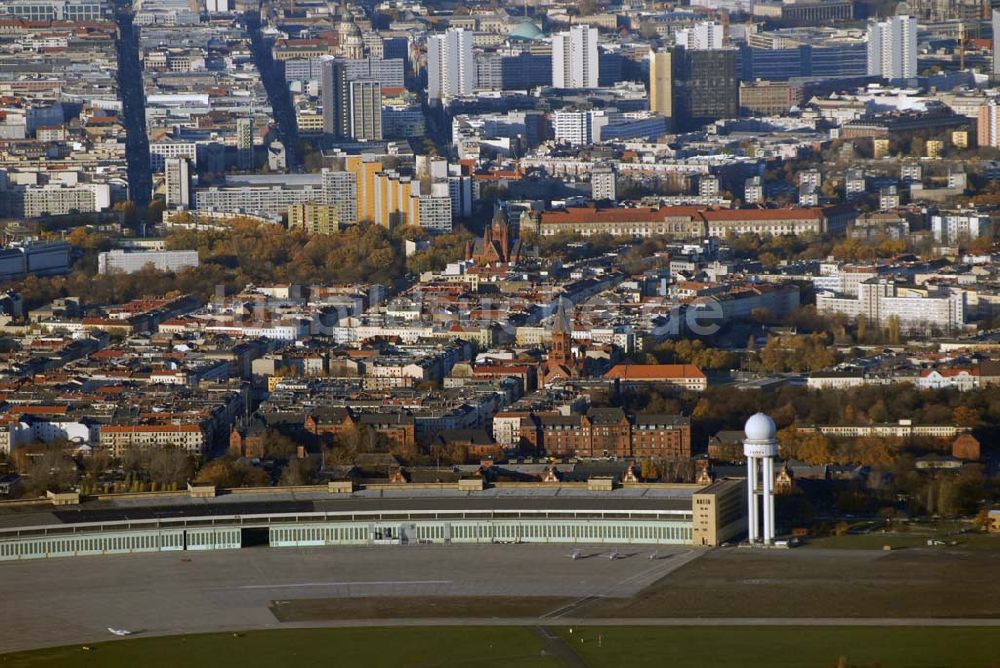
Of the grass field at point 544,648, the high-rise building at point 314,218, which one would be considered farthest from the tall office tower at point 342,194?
the grass field at point 544,648

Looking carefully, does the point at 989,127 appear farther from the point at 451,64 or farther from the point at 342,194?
the point at 451,64

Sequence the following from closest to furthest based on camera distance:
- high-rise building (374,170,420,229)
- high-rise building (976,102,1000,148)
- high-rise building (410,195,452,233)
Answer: high-rise building (410,195,452,233) → high-rise building (374,170,420,229) → high-rise building (976,102,1000,148)

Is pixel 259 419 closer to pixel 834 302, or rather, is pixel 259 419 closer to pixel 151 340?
pixel 151 340

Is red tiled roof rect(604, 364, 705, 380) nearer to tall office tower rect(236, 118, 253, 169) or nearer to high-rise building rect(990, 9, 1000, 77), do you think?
tall office tower rect(236, 118, 253, 169)

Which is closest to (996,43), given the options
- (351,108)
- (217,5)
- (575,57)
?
(575,57)

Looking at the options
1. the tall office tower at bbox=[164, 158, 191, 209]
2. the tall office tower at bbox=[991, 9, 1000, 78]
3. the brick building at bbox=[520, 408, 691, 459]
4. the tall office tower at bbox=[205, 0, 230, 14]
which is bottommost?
the brick building at bbox=[520, 408, 691, 459]

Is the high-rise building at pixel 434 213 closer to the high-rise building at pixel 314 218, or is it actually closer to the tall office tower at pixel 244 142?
the high-rise building at pixel 314 218

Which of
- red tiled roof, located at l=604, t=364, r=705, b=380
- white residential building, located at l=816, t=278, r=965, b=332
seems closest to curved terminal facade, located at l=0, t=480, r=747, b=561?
red tiled roof, located at l=604, t=364, r=705, b=380
